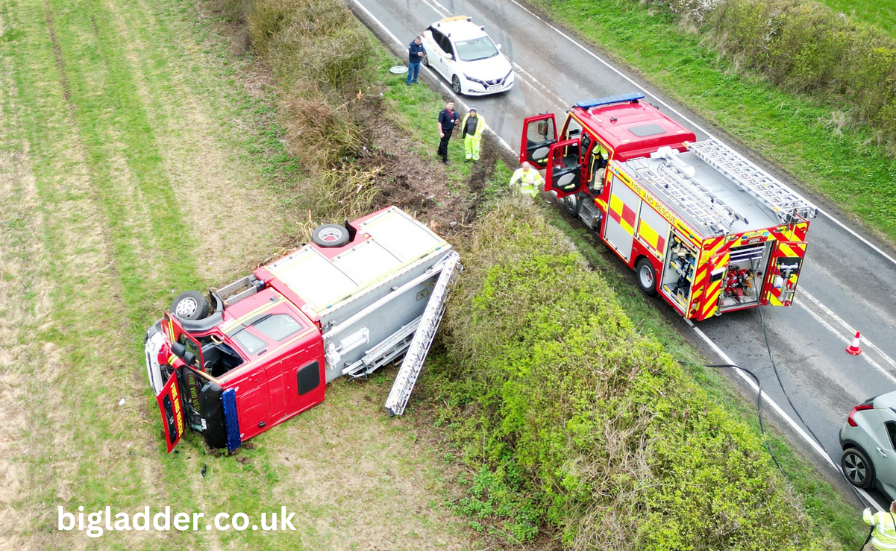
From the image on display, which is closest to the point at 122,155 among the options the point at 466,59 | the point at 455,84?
the point at 455,84

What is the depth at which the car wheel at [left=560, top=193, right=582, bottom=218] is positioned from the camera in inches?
634

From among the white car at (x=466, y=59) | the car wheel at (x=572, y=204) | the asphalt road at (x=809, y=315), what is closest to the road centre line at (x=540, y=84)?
the asphalt road at (x=809, y=315)

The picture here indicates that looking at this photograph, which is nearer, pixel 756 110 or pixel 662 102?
pixel 756 110

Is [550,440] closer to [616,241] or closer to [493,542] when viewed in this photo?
[493,542]

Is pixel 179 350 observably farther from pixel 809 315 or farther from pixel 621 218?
pixel 809 315

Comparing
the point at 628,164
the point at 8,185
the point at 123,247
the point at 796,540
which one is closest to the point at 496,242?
the point at 628,164

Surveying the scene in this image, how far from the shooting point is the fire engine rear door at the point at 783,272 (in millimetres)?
12656

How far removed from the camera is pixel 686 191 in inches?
509

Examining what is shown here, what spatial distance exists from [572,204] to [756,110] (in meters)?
7.51

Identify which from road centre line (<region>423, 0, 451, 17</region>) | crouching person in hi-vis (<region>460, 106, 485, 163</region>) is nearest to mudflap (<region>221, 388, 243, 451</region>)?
crouching person in hi-vis (<region>460, 106, 485, 163</region>)

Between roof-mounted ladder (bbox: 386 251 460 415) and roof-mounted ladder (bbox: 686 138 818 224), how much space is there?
5.14 m

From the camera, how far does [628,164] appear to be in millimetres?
13938

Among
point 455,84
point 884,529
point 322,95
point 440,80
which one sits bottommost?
point 440,80

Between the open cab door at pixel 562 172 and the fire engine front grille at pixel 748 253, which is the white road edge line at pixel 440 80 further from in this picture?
the fire engine front grille at pixel 748 253
